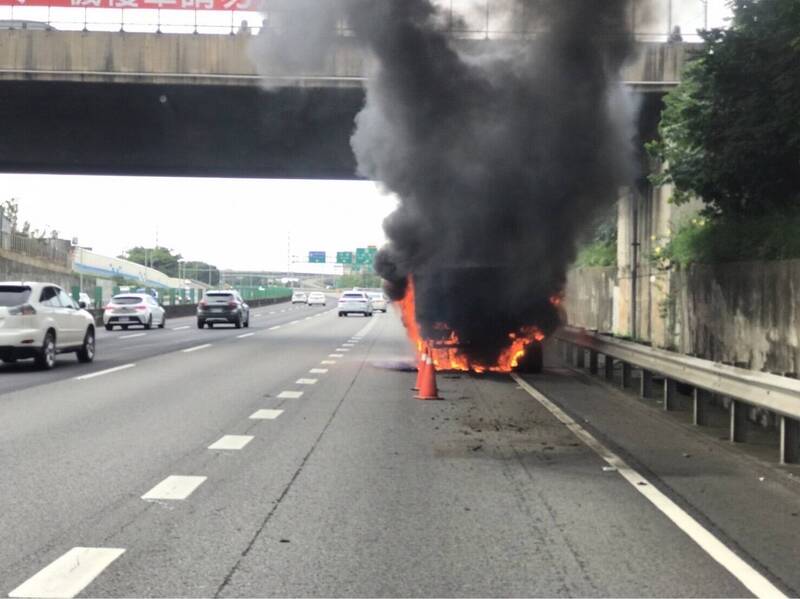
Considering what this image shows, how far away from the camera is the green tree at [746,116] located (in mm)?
12570

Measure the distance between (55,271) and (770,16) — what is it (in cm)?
4915

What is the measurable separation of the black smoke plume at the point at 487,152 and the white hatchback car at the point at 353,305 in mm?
37749

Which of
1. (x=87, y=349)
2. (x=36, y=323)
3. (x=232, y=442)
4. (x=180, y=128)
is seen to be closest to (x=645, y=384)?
(x=232, y=442)

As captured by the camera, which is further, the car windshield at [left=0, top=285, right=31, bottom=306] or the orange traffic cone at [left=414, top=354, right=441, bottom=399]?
the car windshield at [left=0, top=285, right=31, bottom=306]

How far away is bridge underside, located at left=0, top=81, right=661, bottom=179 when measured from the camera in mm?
22344

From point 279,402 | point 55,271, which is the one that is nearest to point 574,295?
point 279,402

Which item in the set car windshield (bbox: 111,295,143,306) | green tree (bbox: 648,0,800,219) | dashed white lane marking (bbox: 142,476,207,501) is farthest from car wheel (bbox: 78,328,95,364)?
car windshield (bbox: 111,295,143,306)

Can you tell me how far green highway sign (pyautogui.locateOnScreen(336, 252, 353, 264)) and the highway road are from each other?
8476 cm

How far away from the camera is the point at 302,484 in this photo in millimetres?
6980

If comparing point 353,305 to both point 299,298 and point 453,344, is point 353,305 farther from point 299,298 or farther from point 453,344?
point 299,298

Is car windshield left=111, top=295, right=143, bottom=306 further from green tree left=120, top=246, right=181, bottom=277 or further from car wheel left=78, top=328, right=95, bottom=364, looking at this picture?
green tree left=120, top=246, right=181, bottom=277

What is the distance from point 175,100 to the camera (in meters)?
23.0

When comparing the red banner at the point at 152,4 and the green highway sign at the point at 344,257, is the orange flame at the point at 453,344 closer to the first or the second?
the red banner at the point at 152,4

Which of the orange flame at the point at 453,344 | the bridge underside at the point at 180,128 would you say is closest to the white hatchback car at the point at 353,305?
the bridge underside at the point at 180,128
